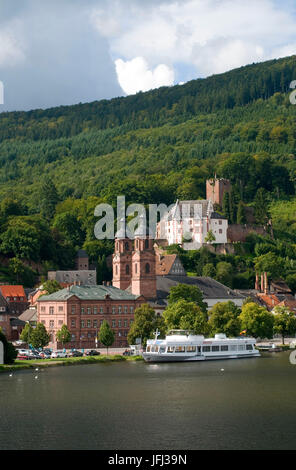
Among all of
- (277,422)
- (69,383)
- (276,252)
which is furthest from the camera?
(276,252)

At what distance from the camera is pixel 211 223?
7598 inches

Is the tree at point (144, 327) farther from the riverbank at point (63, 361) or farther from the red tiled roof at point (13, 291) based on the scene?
the red tiled roof at point (13, 291)

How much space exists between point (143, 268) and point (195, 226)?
42976mm

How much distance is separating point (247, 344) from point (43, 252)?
6902cm

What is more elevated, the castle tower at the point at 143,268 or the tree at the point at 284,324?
the castle tower at the point at 143,268

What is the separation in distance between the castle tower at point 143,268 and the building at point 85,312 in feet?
33.4

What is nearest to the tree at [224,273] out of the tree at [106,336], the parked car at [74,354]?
the tree at [106,336]

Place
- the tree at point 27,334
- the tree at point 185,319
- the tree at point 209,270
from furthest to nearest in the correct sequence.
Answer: the tree at point 209,270, the tree at point 185,319, the tree at point 27,334

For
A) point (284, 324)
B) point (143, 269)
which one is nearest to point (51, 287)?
point (143, 269)

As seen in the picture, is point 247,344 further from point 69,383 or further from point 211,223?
point 211,223

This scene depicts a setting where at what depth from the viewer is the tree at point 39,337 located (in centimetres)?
12194

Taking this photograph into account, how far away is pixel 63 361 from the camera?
10475 cm

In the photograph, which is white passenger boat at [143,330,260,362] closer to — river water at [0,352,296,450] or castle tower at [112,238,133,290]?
river water at [0,352,296,450]
